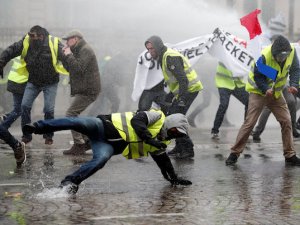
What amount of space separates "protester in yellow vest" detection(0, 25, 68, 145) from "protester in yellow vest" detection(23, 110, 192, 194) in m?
3.36

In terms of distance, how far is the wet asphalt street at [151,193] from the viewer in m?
6.79

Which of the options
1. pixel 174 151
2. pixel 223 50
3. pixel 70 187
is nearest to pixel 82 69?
pixel 174 151

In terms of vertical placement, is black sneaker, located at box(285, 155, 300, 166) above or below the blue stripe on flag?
below

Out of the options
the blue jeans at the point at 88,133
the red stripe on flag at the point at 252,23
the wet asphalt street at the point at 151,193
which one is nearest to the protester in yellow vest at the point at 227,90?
the red stripe on flag at the point at 252,23

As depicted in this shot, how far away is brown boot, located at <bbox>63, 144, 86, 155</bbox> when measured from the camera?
1095 centimetres

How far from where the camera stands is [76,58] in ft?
37.0

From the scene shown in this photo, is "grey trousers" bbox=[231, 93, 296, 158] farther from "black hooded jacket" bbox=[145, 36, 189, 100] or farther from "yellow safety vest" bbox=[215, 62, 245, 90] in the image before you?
"yellow safety vest" bbox=[215, 62, 245, 90]

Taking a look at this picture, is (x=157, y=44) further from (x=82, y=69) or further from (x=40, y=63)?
(x=40, y=63)

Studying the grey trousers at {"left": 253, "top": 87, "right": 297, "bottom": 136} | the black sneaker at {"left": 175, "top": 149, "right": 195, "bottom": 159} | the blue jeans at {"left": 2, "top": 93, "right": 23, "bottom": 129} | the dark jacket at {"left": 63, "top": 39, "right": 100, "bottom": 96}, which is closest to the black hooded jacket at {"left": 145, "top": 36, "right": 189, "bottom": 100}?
the black sneaker at {"left": 175, "top": 149, "right": 195, "bottom": 159}

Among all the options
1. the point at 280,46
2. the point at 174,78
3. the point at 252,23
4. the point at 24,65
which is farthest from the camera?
the point at 252,23

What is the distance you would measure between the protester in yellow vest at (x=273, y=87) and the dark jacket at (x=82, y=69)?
7.63 ft

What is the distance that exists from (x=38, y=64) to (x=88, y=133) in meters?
3.68

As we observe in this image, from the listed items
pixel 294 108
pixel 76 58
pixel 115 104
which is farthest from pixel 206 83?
pixel 76 58

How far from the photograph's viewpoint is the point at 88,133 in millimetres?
7801
